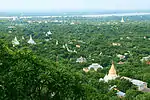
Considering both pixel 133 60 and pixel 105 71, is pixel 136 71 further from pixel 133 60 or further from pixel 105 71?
pixel 133 60

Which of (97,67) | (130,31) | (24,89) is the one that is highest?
(24,89)

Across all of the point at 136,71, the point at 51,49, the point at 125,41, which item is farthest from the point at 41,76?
the point at 125,41

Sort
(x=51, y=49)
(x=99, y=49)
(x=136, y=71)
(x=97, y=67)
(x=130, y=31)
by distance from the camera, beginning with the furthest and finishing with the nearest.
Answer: (x=130, y=31) < (x=99, y=49) < (x=51, y=49) < (x=97, y=67) < (x=136, y=71)

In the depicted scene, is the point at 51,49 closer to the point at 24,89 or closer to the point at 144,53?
the point at 144,53

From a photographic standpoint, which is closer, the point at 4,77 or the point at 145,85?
the point at 4,77

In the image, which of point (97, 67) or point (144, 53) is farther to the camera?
point (144, 53)

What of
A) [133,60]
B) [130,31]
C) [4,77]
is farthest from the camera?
[130,31]

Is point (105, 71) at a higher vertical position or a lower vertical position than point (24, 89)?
lower

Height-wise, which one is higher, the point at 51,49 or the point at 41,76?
the point at 41,76

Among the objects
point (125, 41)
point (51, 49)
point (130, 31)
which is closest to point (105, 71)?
point (51, 49)
